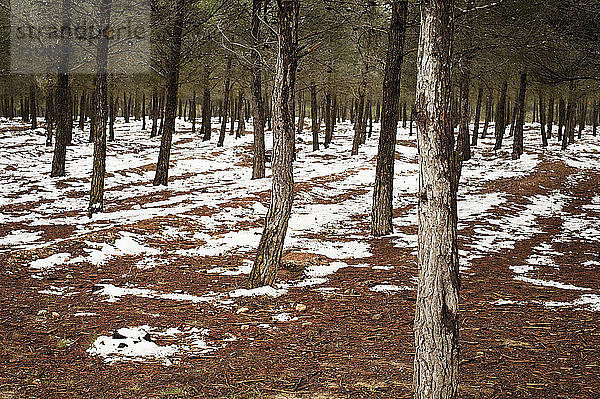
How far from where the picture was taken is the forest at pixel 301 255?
354 cm

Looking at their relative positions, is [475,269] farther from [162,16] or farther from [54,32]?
[54,32]

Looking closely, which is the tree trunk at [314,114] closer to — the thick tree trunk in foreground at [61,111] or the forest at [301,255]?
the forest at [301,255]

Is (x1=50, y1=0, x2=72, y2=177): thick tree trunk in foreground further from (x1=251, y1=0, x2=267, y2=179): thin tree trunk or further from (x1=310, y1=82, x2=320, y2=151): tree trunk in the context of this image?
(x1=310, y1=82, x2=320, y2=151): tree trunk

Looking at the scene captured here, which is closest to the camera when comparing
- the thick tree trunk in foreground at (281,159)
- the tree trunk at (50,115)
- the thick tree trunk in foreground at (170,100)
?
the thick tree trunk in foreground at (281,159)

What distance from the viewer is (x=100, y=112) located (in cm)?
1167

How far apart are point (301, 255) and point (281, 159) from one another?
251 cm

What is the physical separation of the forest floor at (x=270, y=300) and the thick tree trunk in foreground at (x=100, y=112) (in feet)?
1.96

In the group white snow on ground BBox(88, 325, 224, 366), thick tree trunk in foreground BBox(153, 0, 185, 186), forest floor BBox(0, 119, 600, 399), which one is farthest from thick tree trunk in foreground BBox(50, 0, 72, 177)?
white snow on ground BBox(88, 325, 224, 366)

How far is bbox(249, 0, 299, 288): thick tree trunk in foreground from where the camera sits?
6121 millimetres

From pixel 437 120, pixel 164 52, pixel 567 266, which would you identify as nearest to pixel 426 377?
pixel 437 120

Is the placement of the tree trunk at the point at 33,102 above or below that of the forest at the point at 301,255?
above

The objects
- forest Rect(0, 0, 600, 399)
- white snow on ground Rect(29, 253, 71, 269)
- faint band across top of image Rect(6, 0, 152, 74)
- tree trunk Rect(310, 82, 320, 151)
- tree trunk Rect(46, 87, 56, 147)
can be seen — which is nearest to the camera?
forest Rect(0, 0, 600, 399)

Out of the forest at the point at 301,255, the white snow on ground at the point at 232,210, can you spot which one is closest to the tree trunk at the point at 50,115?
the white snow on ground at the point at 232,210

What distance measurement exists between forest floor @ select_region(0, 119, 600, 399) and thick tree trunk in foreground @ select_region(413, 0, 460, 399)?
2.68 ft
